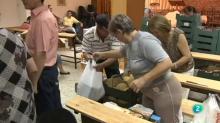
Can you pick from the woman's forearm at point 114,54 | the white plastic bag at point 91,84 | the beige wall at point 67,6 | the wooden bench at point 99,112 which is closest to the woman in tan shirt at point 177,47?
the woman's forearm at point 114,54

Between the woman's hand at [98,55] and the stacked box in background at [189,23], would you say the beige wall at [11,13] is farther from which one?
the stacked box in background at [189,23]

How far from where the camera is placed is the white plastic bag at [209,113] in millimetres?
1843

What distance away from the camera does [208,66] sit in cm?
384

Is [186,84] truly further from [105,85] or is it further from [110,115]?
[110,115]

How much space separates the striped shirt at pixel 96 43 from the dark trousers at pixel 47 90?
2.41 ft

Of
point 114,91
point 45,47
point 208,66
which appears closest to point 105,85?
point 114,91

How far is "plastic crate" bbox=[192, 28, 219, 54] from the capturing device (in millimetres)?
4195

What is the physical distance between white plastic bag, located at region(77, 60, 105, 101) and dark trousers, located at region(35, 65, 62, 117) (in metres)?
0.22

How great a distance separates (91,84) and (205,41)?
7.85ft

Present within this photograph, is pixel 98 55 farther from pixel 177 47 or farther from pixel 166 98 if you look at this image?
pixel 177 47

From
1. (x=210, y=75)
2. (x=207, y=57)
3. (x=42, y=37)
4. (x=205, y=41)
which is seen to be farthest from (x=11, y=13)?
(x=205, y=41)

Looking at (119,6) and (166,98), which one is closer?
(166,98)

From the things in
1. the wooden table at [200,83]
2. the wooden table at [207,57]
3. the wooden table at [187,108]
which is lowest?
the wooden table at [187,108]

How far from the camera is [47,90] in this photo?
247 cm
